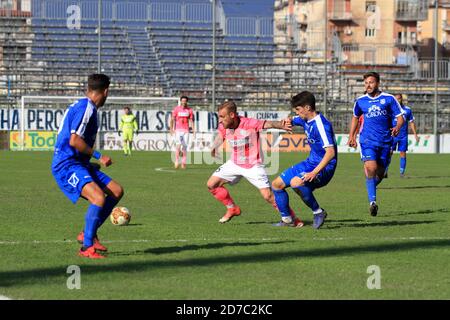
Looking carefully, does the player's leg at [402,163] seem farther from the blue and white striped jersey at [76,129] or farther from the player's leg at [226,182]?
the blue and white striped jersey at [76,129]

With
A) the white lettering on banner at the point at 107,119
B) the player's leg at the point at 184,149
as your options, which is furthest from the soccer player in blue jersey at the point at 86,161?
the white lettering on banner at the point at 107,119

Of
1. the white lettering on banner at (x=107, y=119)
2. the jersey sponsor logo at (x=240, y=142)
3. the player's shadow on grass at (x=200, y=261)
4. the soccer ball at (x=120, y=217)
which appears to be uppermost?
the white lettering on banner at (x=107, y=119)

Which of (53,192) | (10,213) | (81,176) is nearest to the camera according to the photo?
(81,176)

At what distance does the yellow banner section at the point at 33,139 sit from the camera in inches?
1727

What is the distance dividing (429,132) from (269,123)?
35078 millimetres

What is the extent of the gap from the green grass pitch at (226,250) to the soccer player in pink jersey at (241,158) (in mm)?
422

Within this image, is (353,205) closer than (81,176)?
No

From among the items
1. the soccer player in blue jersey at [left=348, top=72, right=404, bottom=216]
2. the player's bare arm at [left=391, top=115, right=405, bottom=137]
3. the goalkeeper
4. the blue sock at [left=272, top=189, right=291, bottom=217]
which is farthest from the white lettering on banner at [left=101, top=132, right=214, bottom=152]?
the blue sock at [left=272, top=189, right=291, bottom=217]

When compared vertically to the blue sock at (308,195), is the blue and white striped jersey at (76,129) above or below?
above

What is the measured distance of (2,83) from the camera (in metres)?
47.5

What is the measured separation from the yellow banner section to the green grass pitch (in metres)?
25.6

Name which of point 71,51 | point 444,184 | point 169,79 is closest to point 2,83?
point 71,51

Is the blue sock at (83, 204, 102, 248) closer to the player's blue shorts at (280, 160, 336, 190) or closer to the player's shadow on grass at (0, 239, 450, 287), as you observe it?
the player's shadow on grass at (0, 239, 450, 287)

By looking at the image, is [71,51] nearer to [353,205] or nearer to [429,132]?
[429,132]
